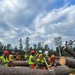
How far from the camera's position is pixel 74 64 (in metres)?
20.0

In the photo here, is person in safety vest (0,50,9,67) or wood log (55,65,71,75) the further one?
wood log (55,65,71,75)

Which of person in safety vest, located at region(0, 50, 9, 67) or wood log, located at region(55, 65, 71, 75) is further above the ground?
person in safety vest, located at region(0, 50, 9, 67)

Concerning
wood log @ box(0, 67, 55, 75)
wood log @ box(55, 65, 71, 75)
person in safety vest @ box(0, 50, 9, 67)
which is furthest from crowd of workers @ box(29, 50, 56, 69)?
person in safety vest @ box(0, 50, 9, 67)

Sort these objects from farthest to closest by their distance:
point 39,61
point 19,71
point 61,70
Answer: point 61,70, point 39,61, point 19,71

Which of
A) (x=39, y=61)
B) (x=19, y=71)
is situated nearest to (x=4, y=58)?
(x=39, y=61)

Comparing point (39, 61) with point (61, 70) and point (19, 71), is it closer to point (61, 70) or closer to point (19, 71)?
point (61, 70)

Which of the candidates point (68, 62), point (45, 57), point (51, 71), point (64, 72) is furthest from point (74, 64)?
point (51, 71)

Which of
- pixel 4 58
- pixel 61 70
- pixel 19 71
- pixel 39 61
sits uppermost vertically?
pixel 4 58

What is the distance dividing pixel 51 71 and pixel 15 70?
108 inches

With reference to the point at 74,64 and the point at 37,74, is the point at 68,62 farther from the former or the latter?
the point at 37,74

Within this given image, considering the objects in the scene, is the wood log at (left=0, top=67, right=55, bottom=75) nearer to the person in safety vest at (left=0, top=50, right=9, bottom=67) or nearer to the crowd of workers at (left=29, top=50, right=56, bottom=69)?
the crowd of workers at (left=29, top=50, right=56, bottom=69)

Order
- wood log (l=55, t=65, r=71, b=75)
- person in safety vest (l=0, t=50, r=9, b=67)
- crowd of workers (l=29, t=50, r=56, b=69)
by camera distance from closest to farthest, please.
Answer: person in safety vest (l=0, t=50, r=9, b=67) < crowd of workers (l=29, t=50, r=56, b=69) < wood log (l=55, t=65, r=71, b=75)

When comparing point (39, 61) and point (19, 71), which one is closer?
point (19, 71)

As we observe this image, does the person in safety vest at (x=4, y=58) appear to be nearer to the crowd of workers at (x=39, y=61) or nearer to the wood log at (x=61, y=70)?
the crowd of workers at (x=39, y=61)
